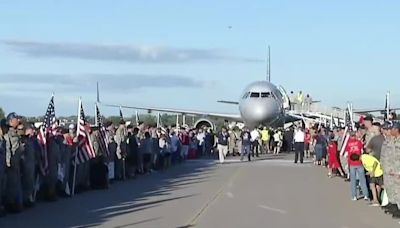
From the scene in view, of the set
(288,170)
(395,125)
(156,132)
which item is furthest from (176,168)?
(395,125)

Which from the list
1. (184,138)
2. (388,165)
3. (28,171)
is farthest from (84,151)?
(184,138)

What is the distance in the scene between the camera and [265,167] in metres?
36.2

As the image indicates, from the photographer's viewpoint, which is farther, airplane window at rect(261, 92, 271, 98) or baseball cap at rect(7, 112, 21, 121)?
airplane window at rect(261, 92, 271, 98)

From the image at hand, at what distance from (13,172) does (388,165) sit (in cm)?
687

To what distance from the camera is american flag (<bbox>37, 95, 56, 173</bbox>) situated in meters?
19.8

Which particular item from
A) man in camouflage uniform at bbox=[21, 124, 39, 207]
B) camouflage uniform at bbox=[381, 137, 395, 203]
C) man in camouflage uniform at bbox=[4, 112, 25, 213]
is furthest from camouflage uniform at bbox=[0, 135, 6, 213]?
camouflage uniform at bbox=[381, 137, 395, 203]

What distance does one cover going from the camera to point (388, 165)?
16.6 metres

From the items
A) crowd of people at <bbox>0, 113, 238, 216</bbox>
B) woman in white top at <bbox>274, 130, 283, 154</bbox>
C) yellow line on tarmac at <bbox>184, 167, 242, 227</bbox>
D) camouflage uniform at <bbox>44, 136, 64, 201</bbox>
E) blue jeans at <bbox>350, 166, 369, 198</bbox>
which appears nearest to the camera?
yellow line on tarmac at <bbox>184, 167, 242, 227</bbox>

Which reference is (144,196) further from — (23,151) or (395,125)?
(395,125)

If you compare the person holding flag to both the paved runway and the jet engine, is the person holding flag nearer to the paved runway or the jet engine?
the paved runway

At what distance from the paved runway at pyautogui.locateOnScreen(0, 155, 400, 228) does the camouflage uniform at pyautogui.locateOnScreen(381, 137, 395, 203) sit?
485 mm

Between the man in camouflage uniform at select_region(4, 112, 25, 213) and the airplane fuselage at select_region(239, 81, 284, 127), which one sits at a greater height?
the airplane fuselage at select_region(239, 81, 284, 127)

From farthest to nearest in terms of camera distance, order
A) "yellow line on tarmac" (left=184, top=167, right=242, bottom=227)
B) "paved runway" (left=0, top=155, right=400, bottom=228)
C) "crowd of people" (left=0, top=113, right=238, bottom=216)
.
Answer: "crowd of people" (left=0, top=113, right=238, bottom=216)
"paved runway" (left=0, top=155, right=400, bottom=228)
"yellow line on tarmac" (left=184, top=167, right=242, bottom=227)

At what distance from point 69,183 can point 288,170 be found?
1319cm
